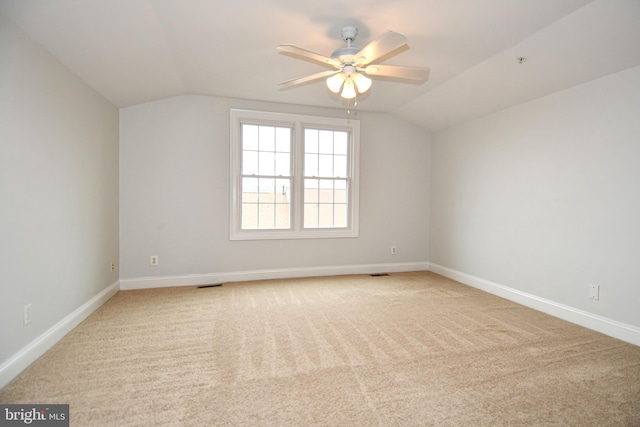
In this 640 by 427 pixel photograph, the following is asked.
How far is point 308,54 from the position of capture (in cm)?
217

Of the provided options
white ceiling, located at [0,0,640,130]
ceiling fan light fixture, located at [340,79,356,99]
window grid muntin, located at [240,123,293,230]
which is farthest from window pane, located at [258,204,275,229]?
ceiling fan light fixture, located at [340,79,356,99]

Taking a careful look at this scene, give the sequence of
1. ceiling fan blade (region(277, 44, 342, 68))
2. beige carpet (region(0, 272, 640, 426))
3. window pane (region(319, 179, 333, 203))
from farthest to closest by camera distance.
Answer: window pane (region(319, 179, 333, 203)), ceiling fan blade (region(277, 44, 342, 68)), beige carpet (region(0, 272, 640, 426))

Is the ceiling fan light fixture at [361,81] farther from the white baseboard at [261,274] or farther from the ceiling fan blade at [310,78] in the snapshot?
the white baseboard at [261,274]

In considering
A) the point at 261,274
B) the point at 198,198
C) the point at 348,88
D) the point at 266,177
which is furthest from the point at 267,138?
the point at 348,88

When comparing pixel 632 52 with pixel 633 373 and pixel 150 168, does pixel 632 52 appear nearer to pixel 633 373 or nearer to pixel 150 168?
pixel 633 373

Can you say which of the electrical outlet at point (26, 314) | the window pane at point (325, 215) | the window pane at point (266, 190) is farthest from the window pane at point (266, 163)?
the electrical outlet at point (26, 314)

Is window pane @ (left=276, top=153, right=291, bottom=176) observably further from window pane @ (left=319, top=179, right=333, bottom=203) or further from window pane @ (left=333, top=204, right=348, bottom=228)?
window pane @ (left=333, top=204, right=348, bottom=228)

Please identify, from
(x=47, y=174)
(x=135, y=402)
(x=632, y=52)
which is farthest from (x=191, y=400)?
(x=632, y=52)

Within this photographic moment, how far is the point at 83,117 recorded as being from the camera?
115 inches

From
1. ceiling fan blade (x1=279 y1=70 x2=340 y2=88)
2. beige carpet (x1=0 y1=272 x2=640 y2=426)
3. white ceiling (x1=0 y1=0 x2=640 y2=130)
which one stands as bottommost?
beige carpet (x1=0 y1=272 x2=640 y2=426)

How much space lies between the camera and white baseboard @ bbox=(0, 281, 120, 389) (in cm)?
192

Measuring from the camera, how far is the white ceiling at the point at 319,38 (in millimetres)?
2135

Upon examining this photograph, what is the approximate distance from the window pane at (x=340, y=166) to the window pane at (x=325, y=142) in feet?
0.52

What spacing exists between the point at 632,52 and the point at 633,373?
2.37m
